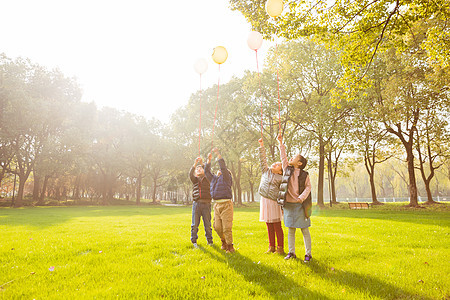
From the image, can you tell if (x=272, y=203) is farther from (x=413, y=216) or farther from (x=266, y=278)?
(x=413, y=216)

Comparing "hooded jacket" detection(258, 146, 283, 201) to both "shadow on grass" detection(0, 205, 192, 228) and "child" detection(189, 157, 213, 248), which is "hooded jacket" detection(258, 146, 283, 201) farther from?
"shadow on grass" detection(0, 205, 192, 228)

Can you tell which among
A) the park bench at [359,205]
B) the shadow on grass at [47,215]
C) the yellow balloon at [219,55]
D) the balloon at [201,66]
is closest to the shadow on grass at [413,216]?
the park bench at [359,205]

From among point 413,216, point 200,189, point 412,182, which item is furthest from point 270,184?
point 412,182

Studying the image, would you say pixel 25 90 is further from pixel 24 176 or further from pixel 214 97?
pixel 214 97

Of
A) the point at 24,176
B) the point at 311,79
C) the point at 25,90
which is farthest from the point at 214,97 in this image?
the point at 24,176

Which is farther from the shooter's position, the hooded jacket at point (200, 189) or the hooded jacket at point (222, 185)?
the hooded jacket at point (200, 189)

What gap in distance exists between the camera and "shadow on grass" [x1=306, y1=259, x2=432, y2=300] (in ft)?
13.5

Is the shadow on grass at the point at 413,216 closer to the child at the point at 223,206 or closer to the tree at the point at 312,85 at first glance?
the tree at the point at 312,85

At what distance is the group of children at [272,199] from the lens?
20.1 feet

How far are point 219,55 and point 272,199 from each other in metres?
5.58

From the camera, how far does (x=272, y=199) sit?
6.87 metres

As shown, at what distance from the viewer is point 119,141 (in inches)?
1800

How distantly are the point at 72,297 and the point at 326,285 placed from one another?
14.8 ft

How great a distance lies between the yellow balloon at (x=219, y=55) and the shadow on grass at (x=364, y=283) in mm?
7278
